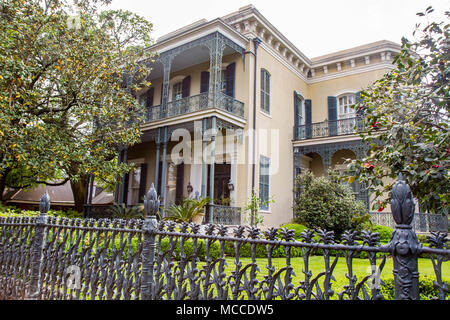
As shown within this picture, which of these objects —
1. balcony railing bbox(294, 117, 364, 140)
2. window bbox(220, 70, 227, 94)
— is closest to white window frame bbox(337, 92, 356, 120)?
balcony railing bbox(294, 117, 364, 140)

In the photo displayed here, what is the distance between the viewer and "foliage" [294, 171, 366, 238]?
469 inches

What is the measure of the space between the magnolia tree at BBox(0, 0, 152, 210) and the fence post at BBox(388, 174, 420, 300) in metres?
7.70

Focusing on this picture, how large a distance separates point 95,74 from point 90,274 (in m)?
7.49

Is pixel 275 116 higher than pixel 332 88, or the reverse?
pixel 332 88

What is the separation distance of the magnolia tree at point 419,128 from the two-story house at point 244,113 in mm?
6950

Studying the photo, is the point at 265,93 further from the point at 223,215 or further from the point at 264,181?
the point at 223,215

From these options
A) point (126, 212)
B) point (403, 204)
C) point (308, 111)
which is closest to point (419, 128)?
point (403, 204)

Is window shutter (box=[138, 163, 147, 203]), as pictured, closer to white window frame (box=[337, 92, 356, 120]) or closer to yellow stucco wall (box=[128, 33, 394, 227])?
yellow stucco wall (box=[128, 33, 394, 227])

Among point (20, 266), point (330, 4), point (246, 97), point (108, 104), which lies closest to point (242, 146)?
point (246, 97)

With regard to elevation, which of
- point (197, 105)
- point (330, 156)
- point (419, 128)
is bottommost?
point (419, 128)

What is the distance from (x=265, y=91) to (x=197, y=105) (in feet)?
10.1

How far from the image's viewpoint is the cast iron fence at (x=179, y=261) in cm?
149

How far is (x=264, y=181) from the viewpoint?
1322 centimetres

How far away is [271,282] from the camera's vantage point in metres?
1.93
